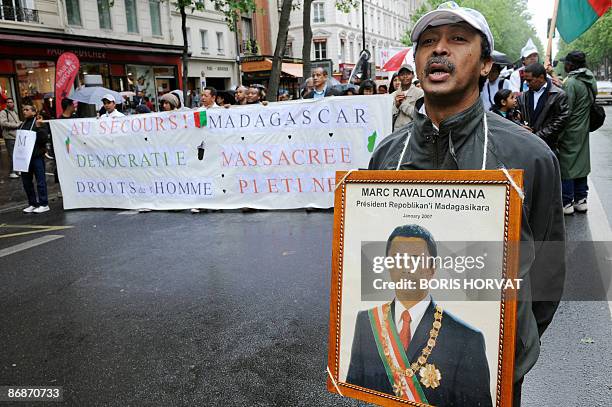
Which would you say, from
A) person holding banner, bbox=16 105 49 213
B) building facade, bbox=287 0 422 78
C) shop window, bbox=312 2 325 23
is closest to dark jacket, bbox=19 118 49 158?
person holding banner, bbox=16 105 49 213

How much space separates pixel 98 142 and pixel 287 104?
3636 mm

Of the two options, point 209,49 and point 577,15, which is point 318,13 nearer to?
point 209,49

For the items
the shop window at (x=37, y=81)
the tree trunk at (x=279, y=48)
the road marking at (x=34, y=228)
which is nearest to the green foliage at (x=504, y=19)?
the tree trunk at (x=279, y=48)

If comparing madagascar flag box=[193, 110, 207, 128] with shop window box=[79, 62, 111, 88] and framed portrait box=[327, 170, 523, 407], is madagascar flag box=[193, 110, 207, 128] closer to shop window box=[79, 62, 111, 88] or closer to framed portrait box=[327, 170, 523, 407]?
framed portrait box=[327, 170, 523, 407]

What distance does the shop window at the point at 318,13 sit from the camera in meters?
51.8

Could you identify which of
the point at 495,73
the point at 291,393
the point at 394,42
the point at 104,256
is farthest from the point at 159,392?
the point at 394,42

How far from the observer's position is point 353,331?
164 cm

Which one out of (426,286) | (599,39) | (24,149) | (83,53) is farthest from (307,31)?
(599,39)

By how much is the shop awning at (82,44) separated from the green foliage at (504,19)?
102 feet

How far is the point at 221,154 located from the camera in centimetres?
840

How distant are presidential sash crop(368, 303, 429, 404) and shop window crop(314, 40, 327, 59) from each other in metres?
52.6

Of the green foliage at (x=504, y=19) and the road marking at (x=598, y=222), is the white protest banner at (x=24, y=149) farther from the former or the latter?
the green foliage at (x=504, y=19)

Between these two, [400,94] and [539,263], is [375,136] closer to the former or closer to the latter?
[400,94]

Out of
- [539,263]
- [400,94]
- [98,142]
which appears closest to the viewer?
[539,263]
